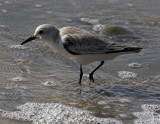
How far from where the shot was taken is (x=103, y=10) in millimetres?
9984

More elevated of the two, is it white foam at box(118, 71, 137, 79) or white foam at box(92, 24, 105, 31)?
white foam at box(92, 24, 105, 31)

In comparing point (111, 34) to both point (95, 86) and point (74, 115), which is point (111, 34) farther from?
point (74, 115)

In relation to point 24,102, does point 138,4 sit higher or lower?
higher

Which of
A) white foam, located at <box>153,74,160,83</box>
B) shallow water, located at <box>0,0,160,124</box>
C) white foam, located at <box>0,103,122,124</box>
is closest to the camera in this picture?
white foam, located at <box>0,103,122,124</box>

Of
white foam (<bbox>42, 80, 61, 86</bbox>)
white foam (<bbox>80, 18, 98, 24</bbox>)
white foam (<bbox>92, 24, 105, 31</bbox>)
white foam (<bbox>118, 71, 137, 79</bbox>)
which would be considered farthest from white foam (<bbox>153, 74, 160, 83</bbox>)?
white foam (<bbox>80, 18, 98, 24</bbox>)

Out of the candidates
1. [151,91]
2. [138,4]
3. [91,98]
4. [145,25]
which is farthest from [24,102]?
[138,4]

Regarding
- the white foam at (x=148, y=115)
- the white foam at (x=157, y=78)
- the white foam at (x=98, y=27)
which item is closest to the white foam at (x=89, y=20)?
the white foam at (x=98, y=27)

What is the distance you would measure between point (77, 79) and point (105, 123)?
1463 millimetres

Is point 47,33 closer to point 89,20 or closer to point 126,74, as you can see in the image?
point 126,74

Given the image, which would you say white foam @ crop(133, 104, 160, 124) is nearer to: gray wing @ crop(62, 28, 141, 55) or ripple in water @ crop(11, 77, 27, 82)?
gray wing @ crop(62, 28, 141, 55)

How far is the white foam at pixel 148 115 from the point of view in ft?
17.7

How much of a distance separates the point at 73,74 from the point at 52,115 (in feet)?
4.95

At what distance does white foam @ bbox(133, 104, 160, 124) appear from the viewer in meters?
5.41

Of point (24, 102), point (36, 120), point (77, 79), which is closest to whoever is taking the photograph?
point (36, 120)
